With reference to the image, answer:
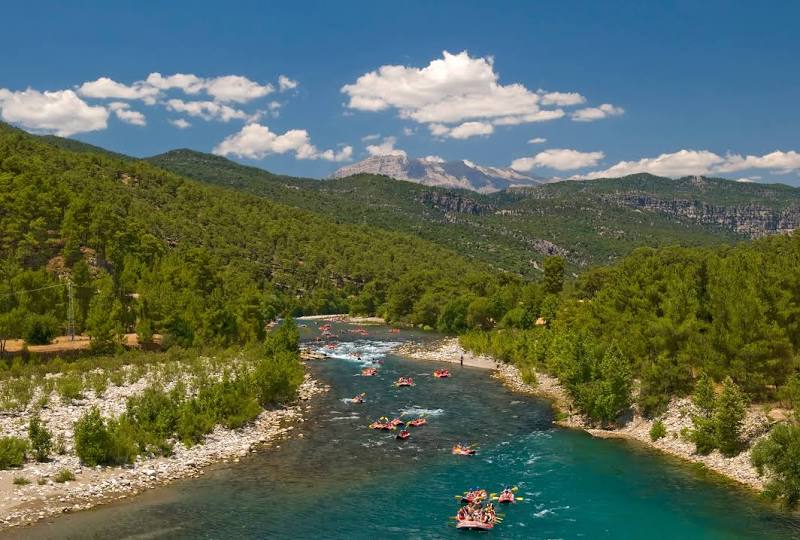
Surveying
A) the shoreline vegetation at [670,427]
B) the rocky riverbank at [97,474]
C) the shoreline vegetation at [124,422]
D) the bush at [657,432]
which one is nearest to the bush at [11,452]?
the shoreline vegetation at [124,422]

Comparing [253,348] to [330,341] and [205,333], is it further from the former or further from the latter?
[330,341]

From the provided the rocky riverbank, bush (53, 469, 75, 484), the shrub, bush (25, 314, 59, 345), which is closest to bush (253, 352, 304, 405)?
the rocky riverbank

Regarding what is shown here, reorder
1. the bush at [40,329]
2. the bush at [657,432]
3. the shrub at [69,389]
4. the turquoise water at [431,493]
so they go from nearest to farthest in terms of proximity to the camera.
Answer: the turquoise water at [431,493] < the bush at [657,432] < the shrub at [69,389] < the bush at [40,329]

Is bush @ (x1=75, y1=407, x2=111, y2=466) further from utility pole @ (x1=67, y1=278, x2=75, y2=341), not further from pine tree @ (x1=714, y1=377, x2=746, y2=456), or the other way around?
pine tree @ (x1=714, y1=377, x2=746, y2=456)

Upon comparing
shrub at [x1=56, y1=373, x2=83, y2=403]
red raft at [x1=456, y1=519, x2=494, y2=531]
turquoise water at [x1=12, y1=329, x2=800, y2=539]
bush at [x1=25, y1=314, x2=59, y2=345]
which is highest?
bush at [x1=25, y1=314, x2=59, y2=345]

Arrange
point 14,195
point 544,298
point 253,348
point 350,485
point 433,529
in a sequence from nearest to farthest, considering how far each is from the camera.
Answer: point 433,529
point 350,485
point 253,348
point 14,195
point 544,298

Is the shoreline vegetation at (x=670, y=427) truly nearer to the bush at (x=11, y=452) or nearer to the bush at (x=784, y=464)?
the bush at (x=784, y=464)

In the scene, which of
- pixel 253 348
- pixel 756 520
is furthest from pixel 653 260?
pixel 253 348
